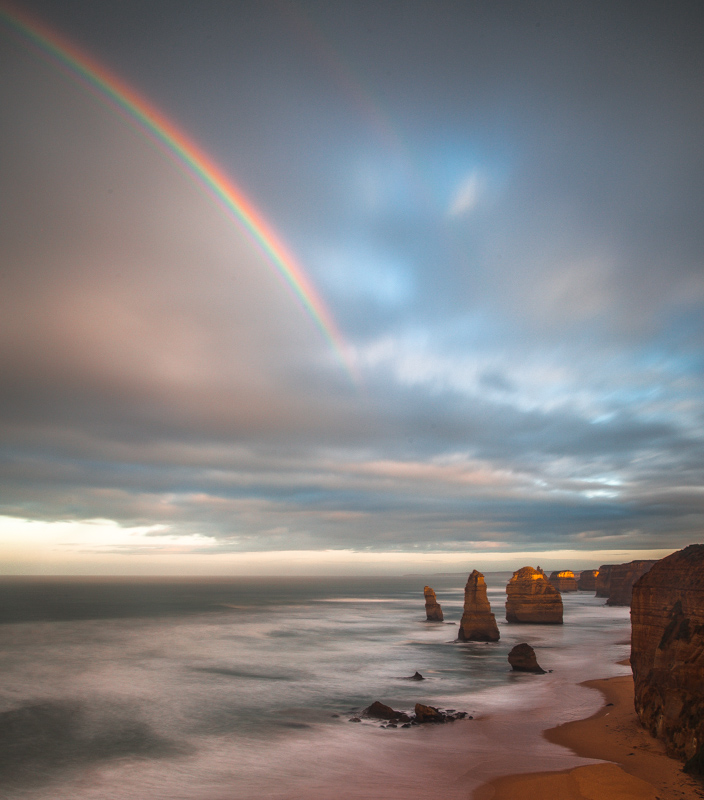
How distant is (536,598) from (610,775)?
7746 centimetres

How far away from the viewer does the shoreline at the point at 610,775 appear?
69.5 feet

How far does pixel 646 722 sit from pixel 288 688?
3253 centimetres

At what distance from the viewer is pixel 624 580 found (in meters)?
142

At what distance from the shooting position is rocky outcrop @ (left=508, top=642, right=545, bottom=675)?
52.0 metres

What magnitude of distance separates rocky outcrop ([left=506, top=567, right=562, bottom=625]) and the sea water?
3.73 metres

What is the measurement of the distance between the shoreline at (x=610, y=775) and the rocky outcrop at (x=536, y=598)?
64.8m

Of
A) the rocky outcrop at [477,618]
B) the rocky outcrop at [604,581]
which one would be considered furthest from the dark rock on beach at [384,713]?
the rocky outcrop at [604,581]

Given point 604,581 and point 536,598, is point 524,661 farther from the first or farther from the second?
point 604,581

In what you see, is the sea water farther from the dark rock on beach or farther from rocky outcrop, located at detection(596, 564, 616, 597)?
rocky outcrop, located at detection(596, 564, 616, 597)

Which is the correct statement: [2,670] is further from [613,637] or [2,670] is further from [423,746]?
[613,637]

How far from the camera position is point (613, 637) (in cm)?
7750

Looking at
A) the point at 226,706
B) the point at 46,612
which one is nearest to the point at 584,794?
the point at 226,706

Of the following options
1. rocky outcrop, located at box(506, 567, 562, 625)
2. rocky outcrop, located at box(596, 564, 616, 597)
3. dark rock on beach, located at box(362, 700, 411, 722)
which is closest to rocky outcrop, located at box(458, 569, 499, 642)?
rocky outcrop, located at box(506, 567, 562, 625)

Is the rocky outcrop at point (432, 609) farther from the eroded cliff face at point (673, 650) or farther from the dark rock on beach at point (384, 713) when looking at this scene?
the eroded cliff face at point (673, 650)
